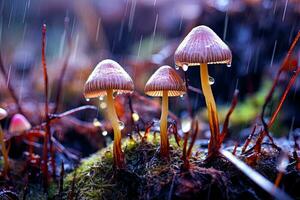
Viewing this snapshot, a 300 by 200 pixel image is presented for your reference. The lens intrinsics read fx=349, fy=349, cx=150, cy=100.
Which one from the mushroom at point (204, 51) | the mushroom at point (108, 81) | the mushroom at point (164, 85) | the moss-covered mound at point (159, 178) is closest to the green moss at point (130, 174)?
the moss-covered mound at point (159, 178)

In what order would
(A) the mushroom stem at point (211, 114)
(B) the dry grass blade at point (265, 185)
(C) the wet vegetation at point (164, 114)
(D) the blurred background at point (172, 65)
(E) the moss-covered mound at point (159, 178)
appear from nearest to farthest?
(B) the dry grass blade at point (265, 185) → (E) the moss-covered mound at point (159, 178) → (C) the wet vegetation at point (164, 114) → (A) the mushroom stem at point (211, 114) → (D) the blurred background at point (172, 65)

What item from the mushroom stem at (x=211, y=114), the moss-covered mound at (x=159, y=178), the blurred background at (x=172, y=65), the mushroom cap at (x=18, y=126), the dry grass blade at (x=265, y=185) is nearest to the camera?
the dry grass blade at (x=265, y=185)

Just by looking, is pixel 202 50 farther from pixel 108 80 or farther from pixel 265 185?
pixel 265 185


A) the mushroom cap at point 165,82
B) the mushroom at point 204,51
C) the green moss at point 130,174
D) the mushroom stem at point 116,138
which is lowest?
the green moss at point 130,174

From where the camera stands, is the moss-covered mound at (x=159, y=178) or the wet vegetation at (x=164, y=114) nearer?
the moss-covered mound at (x=159, y=178)

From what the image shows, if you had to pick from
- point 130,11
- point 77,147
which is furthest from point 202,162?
point 130,11

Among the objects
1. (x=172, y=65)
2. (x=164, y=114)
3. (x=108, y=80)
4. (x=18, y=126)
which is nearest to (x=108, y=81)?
(x=108, y=80)

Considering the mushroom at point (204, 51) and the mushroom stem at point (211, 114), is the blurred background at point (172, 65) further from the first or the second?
the mushroom at point (204, 51)

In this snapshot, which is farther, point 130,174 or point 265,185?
point 130,174
